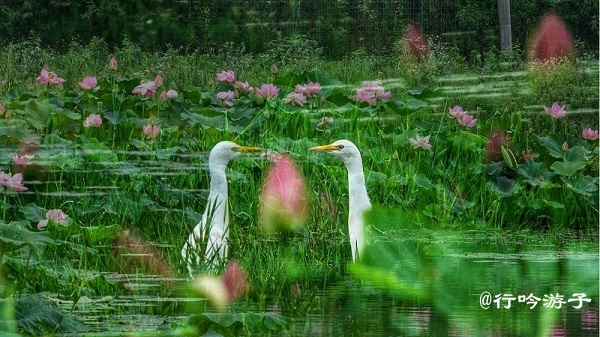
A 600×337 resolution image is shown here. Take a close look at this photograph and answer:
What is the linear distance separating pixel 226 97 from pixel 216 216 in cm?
30

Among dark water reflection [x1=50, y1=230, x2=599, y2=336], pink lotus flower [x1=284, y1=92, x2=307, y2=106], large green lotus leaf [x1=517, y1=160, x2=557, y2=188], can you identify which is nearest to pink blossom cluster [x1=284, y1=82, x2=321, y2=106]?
pink lotus flower [x1=284, y1=92, x2=307, y2=106]

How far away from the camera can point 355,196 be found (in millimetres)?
2346

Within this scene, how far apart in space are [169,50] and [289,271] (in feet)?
1.77

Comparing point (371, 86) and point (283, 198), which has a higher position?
point (371, 86)

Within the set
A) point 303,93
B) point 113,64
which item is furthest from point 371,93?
point 113,64

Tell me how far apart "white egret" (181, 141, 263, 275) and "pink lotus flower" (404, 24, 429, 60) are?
15.3 inches

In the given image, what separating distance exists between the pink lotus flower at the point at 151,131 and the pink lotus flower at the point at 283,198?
0.73ft

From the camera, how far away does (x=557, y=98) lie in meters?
2.61

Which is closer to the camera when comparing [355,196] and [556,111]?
[355,196]

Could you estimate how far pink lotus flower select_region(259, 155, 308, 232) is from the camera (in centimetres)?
235

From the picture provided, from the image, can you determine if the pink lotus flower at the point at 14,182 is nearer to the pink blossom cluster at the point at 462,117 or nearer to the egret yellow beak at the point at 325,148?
the egret yellow beak at the point at 325,148

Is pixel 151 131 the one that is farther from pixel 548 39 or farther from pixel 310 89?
pixel 548 39

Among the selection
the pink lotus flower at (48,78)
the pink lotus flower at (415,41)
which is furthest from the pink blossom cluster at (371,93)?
the pink lotus flower at (48,78)

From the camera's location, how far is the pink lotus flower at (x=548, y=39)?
8.65 feet
